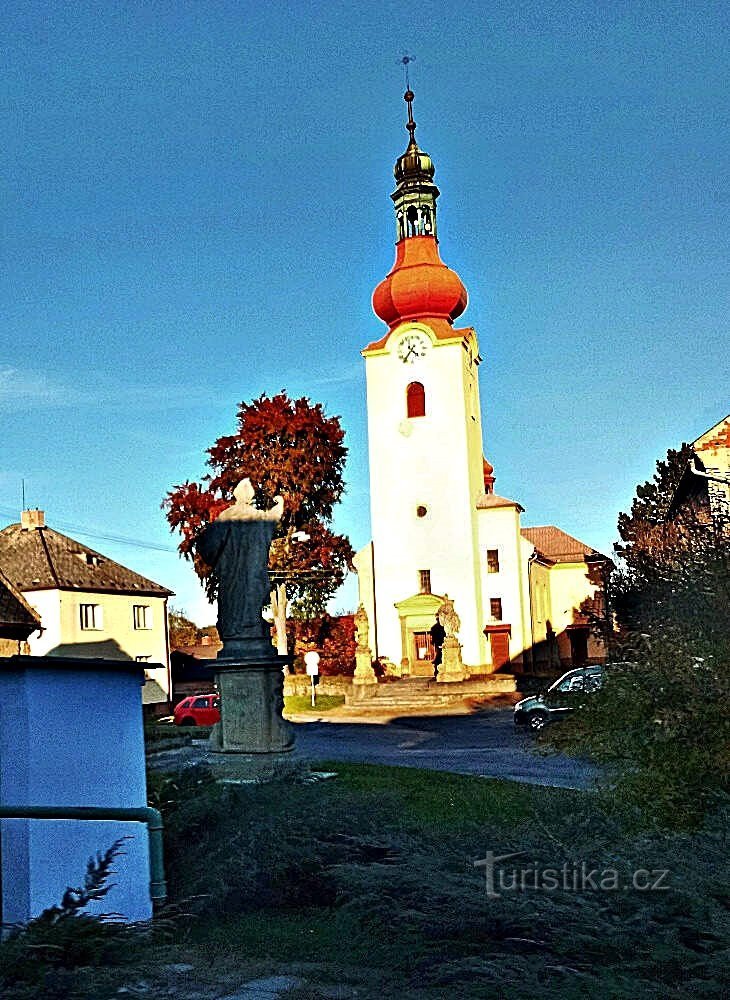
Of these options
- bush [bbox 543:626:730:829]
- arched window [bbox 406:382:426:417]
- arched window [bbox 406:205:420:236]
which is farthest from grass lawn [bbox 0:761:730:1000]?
arched window [bbox 406:205:420:236]

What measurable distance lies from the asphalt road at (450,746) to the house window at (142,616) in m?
11.1

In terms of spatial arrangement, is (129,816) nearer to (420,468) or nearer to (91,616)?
(91,616)

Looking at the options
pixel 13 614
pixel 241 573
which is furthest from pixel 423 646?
pixel 241 573

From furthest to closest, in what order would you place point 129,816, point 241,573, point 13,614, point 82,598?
1. point 82,598
2. point 13,614
3. point 241,573
4. point 129,816

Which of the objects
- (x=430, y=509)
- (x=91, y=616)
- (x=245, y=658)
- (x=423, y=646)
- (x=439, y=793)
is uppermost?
(x=430, y=509)

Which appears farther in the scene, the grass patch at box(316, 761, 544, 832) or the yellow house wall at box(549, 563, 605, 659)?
the yellow house wall at box(549, 563, 605, 659)

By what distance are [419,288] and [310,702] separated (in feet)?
57.7

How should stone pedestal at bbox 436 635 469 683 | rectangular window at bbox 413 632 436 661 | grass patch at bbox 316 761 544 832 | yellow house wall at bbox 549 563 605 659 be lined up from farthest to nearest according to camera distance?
1. yellow house wall at bbox 549 563 605 659
2. rectangular window at bbox 413 632 436 661
3. stone pedestal at bbox 436 635 469 683
4. grass patch at bbox 316 761 544 832

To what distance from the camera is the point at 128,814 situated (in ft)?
16.0

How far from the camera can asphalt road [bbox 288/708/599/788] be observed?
51.6 feet

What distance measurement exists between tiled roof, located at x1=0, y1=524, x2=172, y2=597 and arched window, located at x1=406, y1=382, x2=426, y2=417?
12.4 metres

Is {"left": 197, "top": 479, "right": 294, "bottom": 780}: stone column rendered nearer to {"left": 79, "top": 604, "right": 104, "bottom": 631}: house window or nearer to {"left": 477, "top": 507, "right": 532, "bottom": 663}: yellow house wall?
{"left": 79, "top": 604, "right": 104, "bottom": 631}: house window

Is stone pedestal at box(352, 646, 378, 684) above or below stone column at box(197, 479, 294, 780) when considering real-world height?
below

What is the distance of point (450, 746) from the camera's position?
70.8 feet
